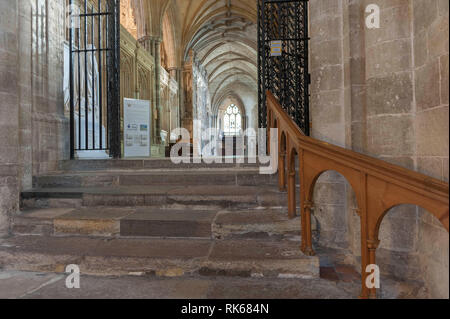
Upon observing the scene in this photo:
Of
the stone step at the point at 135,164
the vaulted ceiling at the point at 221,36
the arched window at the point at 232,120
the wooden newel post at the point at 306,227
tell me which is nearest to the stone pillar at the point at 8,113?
the stone step at the point at 135,164

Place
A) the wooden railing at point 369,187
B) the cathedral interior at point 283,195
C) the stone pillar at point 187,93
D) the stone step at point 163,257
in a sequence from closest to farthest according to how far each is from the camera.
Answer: the wooden railing at point 369,187, the cathedral interior at point 283,195, the stone step at point 163,257, the stone pillar at point 187,93

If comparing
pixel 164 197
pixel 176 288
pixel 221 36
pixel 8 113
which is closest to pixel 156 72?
pixel 221 36

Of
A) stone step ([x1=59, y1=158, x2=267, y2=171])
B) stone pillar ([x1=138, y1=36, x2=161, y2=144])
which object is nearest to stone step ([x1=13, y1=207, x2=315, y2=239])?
stone step ([x1=59, y1=158, x2=267, y2=171])

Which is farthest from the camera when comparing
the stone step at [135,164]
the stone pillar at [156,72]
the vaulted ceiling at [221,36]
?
the vaulted ceiling at [221,36]

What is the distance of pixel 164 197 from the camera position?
304 cm

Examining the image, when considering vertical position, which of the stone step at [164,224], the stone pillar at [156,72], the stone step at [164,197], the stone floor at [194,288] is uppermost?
the stone pillar at [156,72]

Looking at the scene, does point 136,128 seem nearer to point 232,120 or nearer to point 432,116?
point 432,116

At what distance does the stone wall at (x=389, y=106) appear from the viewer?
1.81 m

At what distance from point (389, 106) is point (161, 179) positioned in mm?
2508

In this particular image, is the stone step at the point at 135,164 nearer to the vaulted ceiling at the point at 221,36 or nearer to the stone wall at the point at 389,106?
the stone wall at the point at 389,106

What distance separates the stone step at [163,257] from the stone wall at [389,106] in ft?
1.86

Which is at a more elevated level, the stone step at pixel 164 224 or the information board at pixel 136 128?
the information board at pixel 136 128

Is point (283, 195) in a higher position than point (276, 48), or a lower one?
lower
